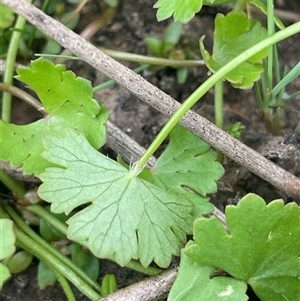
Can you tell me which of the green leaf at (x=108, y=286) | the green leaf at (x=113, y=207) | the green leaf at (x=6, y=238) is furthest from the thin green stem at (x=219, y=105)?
the green leaf at (x=6, y=238)

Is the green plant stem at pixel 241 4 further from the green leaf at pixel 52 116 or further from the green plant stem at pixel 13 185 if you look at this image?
the green plant stem at pixel 13 185

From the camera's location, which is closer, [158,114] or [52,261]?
[52,261]

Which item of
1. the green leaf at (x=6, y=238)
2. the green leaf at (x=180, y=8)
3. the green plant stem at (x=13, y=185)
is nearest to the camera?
the green leaf at (x=6, y=238)

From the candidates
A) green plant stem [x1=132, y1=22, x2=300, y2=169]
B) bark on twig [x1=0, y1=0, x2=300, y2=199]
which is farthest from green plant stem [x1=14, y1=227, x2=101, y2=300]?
bark on twig [x1=0, y1=0, x2=300, y2=199]

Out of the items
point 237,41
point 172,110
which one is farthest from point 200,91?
point 237,41

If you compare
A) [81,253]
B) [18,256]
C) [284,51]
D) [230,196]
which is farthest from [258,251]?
[284,51]

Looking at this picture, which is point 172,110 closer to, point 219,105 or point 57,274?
point 219,105

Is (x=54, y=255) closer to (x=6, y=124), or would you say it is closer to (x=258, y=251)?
(x=6, y=124)
